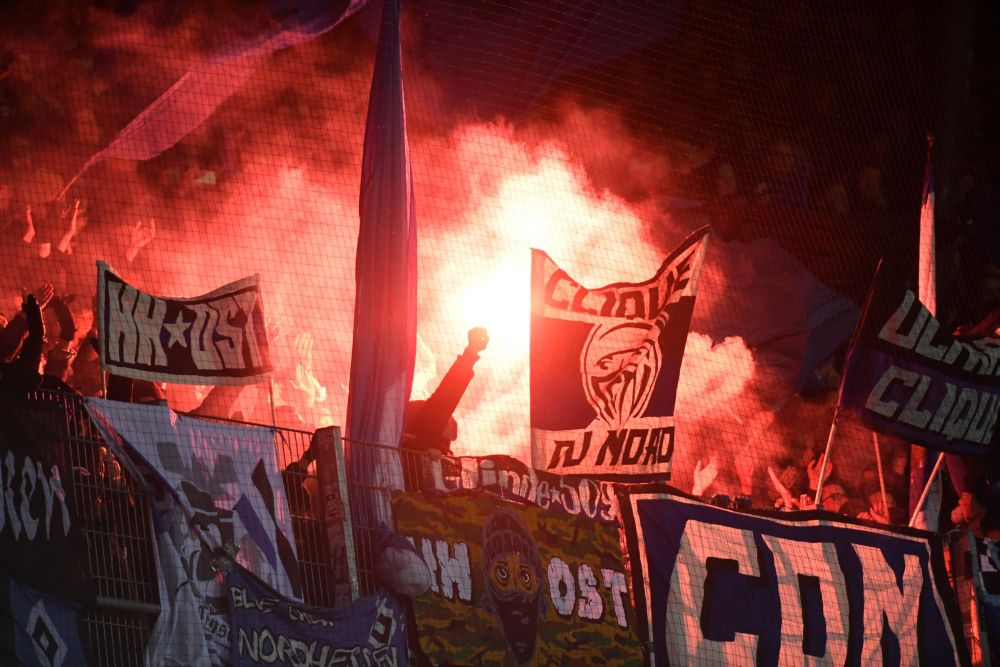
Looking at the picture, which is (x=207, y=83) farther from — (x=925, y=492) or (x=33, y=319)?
(x=925, y=492)

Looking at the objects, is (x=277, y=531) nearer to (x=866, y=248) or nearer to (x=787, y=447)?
(x=787, y=447)

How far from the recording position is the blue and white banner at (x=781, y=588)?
934cm

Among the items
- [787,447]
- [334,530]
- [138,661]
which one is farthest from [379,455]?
[787,447]

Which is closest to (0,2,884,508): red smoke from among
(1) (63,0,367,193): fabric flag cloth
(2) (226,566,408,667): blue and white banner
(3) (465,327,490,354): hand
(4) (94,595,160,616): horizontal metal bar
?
(1) (63,0,367,193): fabric flag cloth

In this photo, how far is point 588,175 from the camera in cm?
1488

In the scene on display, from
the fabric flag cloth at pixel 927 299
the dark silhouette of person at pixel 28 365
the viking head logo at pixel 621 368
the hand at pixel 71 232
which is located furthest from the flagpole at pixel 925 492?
the hand at pixel 71 232

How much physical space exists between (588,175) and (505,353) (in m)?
2.31

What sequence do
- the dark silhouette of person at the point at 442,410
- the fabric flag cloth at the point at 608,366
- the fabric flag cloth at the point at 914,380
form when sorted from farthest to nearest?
the fabric flag cloth at the point at 914,380 < the fabric flag cloth at the point at 608,366 < the dark silhouette of person at the point at 442,410

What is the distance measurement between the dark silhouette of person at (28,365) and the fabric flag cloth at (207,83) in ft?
16.2

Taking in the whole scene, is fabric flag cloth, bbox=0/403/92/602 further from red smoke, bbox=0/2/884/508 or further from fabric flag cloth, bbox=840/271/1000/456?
fabric flag cloth, bbox=840/271/1000/456

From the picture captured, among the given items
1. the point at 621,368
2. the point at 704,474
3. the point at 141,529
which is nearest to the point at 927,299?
the point at 704,474

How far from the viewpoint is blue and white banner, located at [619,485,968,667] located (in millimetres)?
9344

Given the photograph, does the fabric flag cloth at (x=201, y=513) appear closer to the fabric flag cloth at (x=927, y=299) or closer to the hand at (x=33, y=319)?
the hand at (x=33, y=319)

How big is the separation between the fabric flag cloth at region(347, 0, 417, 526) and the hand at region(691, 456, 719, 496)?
5369 millimetres
